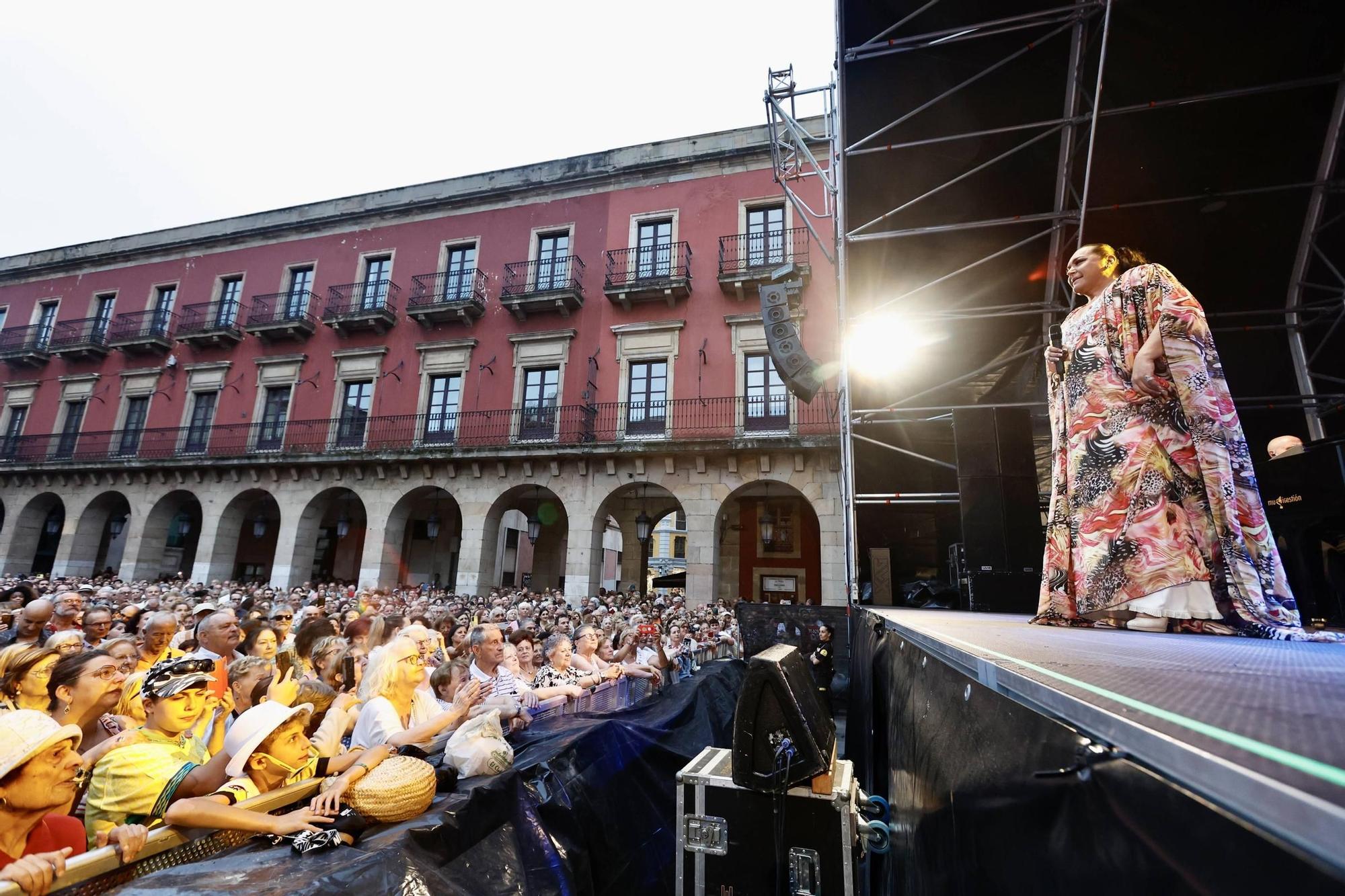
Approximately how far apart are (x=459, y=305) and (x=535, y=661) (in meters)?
12.3

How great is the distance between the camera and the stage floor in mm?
309

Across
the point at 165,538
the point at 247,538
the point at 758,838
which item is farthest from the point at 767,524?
the point at 165,538

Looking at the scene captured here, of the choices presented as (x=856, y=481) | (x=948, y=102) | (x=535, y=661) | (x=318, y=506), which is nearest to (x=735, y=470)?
(x=856, y=481)

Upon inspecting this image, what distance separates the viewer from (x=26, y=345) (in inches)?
803

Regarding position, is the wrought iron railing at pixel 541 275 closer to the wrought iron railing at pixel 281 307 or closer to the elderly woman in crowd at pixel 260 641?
the wrought iron railing at pixel 281 307

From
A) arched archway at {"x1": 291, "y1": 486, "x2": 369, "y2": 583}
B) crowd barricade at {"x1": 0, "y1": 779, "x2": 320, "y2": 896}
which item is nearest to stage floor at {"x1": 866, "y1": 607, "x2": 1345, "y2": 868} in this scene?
→ crowd barricade at {"x1": 0, "y1": 779, "x2": 320, "y2": 896}

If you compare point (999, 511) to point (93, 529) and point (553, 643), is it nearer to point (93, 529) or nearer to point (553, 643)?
point (553, 643)

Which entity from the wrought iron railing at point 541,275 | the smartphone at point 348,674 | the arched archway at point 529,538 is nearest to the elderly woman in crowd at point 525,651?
the smartphone at point 348,674

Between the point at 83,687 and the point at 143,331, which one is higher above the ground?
the point at 143,331

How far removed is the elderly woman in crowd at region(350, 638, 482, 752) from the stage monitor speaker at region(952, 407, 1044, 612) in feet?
13.9

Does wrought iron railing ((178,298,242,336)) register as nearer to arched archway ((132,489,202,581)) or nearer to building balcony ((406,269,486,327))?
arched archway ((132,489,202,581))

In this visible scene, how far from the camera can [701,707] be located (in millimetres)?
4180

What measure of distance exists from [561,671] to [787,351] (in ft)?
22.7

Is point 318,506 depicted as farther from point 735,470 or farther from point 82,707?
point 82,707
